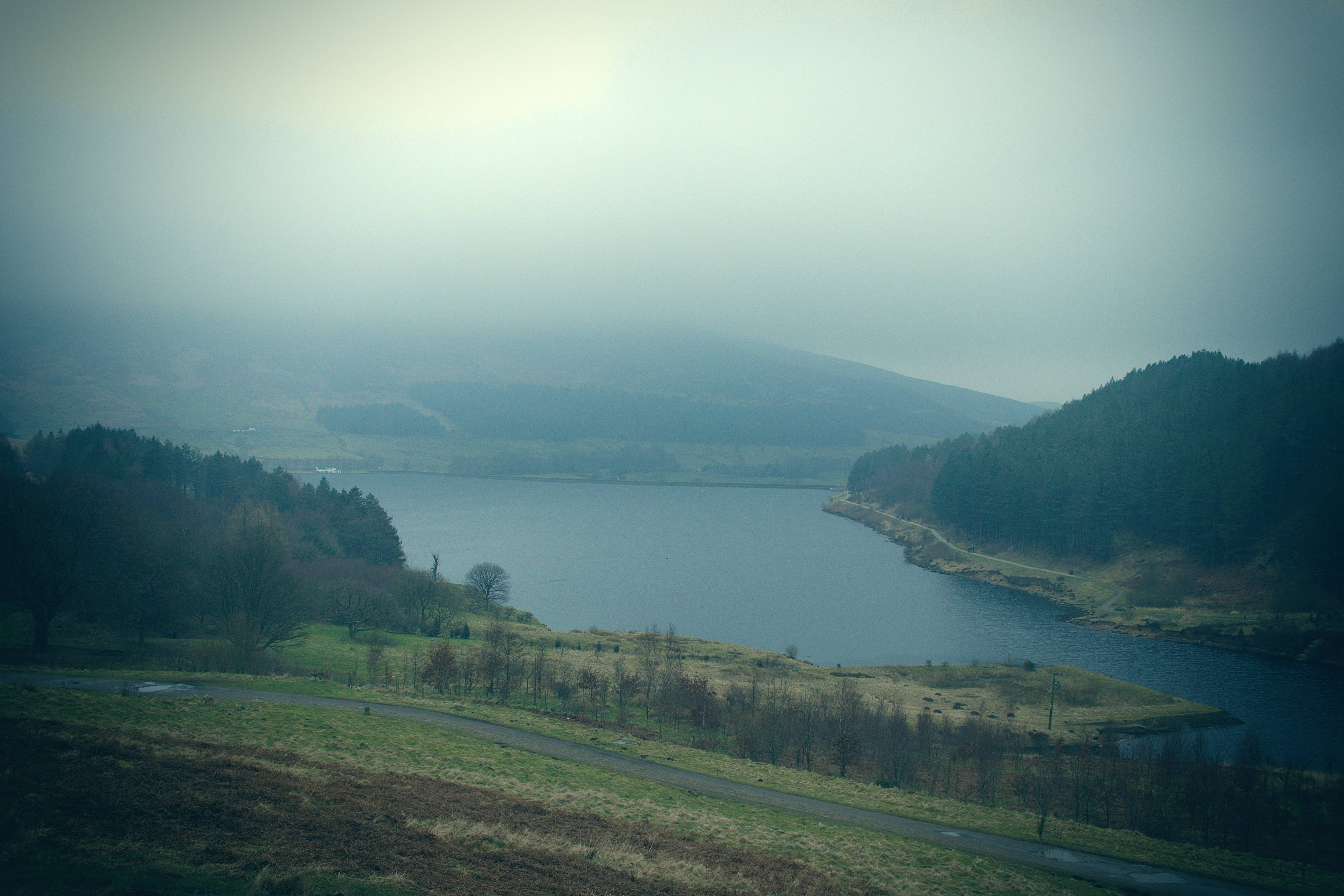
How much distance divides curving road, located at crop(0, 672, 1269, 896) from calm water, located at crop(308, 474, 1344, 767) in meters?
18.9

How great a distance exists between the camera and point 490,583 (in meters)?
61.2

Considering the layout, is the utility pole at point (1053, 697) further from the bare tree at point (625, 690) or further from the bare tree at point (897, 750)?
the bare tree at point (625, 690)

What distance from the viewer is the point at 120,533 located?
3291cm

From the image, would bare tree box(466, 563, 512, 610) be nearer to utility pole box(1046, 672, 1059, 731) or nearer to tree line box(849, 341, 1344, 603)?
utility pole box(1046, 672, 1059, 731)

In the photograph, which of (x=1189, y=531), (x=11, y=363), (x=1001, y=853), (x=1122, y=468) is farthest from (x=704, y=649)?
(x=11, y=363)

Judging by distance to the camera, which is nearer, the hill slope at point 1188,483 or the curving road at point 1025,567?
the hill slope at point 1188,483

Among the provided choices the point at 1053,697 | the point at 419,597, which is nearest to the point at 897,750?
the point at 1053,697

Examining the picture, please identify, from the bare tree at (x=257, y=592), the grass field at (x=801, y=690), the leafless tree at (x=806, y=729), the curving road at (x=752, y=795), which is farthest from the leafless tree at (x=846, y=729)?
the bare tree at (x=257, y=592)

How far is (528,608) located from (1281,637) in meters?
62.1

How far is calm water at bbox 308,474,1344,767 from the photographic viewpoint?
151 feet

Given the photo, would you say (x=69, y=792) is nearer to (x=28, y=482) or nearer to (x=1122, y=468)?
(x=28, y=482)

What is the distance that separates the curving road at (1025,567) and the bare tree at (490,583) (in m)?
55.9

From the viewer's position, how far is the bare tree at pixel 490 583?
60906 mm

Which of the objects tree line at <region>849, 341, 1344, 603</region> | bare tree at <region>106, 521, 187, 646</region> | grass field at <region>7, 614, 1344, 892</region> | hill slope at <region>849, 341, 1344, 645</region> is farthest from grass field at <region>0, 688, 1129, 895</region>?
tree line at <region>849, 341, 1344, 603</region>
